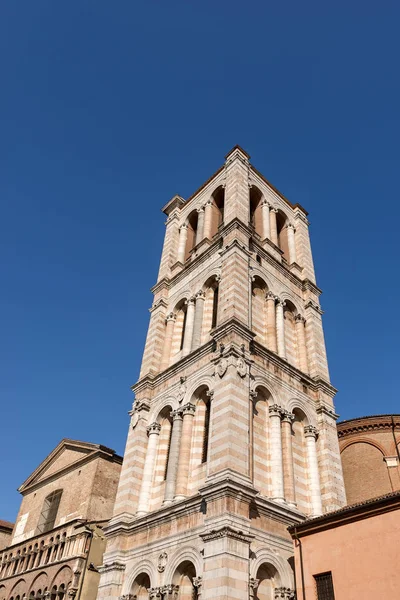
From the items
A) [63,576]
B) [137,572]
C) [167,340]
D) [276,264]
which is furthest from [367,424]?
[63,576]

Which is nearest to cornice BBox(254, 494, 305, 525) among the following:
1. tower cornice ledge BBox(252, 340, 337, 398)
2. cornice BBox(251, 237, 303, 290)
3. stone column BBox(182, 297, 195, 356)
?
tower cornice ledge BBox(252, 340, 337, 398)

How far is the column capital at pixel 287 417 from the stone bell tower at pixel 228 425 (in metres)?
0.05

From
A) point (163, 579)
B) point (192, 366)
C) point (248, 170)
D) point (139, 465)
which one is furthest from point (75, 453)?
point (248, 170)

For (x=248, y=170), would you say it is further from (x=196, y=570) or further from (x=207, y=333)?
(x=196, y=570)

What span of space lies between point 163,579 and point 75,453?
48.8 feet

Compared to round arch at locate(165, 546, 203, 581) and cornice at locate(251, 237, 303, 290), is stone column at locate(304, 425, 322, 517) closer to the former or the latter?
round arch at locate(165, 546, 203, 581)

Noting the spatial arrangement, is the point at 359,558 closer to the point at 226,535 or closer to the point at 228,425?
the point at 226,535

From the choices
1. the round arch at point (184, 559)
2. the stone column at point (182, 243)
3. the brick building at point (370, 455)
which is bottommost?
the round arch at point (184, 559)

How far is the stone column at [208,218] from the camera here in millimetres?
26578

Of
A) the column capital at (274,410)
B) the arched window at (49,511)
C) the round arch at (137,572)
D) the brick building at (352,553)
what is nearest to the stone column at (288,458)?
the column capital at (274,410)

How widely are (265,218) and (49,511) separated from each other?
2025 cm

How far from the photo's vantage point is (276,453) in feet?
57.8

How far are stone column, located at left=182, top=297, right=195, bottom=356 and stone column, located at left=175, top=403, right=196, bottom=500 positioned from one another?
3.34m

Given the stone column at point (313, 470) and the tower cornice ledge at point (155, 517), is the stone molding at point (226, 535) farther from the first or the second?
the stone column at point (313, 470)
